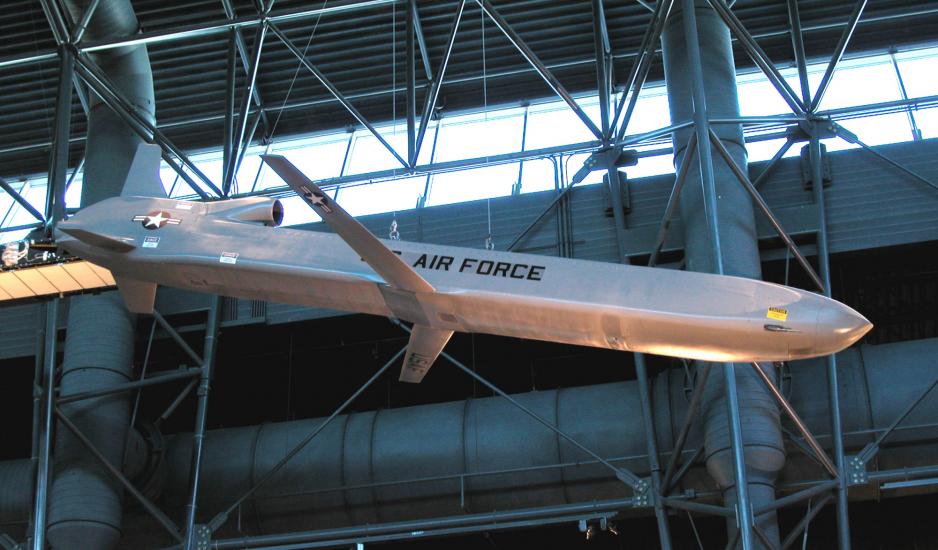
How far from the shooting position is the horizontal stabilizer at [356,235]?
1085 cm

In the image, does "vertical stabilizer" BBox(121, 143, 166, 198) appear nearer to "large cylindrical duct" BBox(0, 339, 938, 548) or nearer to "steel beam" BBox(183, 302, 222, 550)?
"steel beam" BBox(183, 302, 222, 550)

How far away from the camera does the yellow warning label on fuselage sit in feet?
35.4

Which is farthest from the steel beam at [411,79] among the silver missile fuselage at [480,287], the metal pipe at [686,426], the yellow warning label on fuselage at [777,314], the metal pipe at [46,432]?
the yellow warning label on fuselage at [777,314]

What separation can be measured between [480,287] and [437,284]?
47 centimetres

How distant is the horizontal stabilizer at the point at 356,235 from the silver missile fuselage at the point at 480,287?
244 millimetres

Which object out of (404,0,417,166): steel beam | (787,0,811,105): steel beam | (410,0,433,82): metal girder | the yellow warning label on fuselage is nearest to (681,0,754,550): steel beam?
the yellow warning label on fuselage

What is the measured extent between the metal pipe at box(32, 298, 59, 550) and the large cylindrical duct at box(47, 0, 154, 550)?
0.46 meters

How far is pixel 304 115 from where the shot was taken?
24547 millimetres

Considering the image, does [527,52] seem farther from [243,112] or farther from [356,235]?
[356,235]

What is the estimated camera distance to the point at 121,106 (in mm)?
20406

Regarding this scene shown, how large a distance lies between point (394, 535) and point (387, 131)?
9.43 meters

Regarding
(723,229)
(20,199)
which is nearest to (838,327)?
(723,229)

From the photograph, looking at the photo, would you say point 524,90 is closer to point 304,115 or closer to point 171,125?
point 304,115

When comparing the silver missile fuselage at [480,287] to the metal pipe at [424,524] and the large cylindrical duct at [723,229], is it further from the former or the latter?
A: the metal pipe at [424,524]
